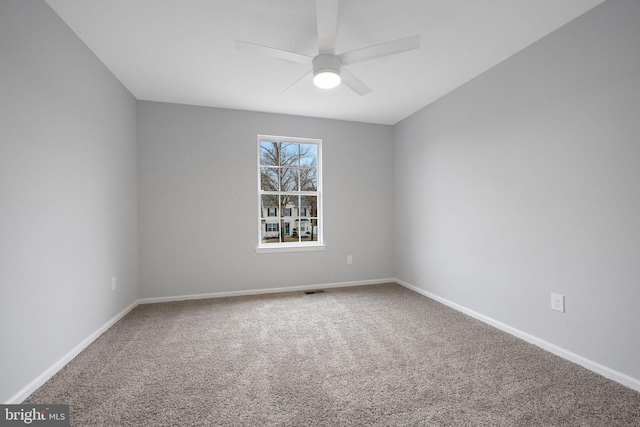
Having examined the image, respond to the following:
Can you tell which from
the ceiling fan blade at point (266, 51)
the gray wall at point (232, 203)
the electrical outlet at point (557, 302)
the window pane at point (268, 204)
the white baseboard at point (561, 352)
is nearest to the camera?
the white baseboard at point (561, 352)

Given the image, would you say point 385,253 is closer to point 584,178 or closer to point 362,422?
point 584,178

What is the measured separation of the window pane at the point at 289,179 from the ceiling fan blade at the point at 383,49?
6.96 ft

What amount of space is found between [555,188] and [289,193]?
9.50 feet

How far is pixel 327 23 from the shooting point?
1712 millimetres

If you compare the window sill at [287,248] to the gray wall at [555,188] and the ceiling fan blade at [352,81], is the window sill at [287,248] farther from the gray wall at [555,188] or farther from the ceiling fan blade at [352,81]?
the ceiling fan blade at [352,81]

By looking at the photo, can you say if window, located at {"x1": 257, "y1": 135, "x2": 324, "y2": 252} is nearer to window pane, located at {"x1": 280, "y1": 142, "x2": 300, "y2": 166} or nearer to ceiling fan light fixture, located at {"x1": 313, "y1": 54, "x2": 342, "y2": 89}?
window pane, located at {"x1": 280, "y1": 142, "x2": 300, "y2": 166}

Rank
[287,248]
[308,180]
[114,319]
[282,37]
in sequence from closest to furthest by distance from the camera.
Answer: [282,37] → [114,319] → [287,248] → [308,180]

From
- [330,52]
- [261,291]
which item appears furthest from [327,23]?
[261,291]

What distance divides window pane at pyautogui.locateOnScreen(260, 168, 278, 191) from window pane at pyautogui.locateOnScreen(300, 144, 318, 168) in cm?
43

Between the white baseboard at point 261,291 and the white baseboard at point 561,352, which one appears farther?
the white baseboard at point 261,291

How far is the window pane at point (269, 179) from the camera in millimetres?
3938

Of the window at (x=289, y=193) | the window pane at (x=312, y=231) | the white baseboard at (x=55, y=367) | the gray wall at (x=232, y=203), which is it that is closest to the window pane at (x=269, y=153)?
the window at (x=289, y=193)

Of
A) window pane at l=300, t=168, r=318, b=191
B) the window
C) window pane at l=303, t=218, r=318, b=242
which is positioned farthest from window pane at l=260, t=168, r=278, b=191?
window pane at l=303, t=218, r=318, b=242

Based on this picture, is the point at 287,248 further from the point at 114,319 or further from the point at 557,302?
the point at 557,302
